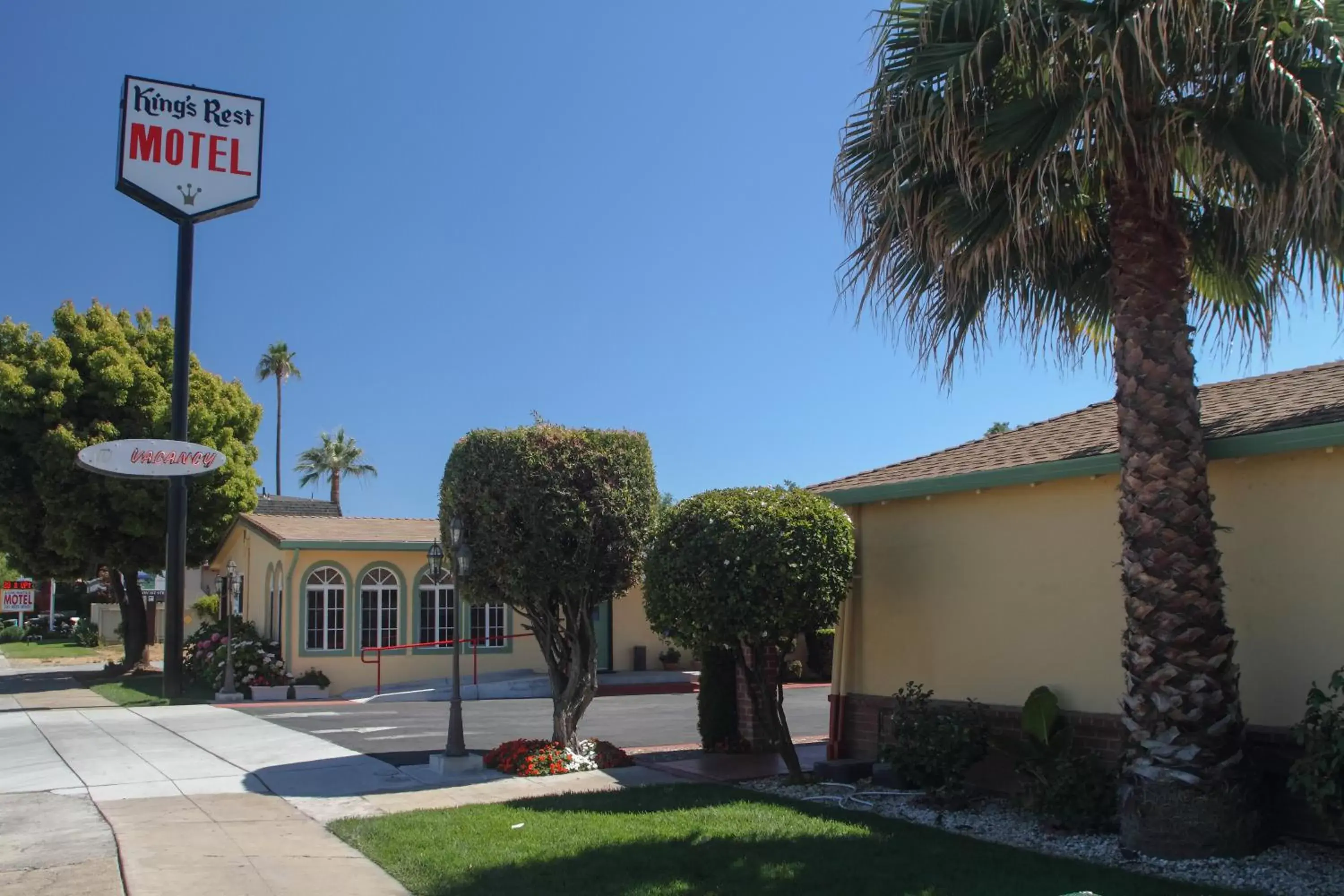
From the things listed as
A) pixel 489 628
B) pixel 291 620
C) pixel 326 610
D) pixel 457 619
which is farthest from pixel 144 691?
pixel 457 619

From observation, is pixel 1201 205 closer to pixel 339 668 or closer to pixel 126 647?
pixel 339 668

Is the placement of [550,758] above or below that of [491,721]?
above

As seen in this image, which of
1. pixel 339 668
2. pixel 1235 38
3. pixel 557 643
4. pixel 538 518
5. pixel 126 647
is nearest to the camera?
pixel 1235 38

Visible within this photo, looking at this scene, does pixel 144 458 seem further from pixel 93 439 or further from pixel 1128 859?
pixel 1128 859

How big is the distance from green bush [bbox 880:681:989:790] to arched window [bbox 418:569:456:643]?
54.5ft

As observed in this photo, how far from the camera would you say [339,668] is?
2447 cm

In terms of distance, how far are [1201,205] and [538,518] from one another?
7151 mm

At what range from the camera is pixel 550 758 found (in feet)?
40.3

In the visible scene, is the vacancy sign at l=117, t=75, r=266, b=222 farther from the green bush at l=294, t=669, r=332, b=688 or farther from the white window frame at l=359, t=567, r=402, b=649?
the green bush at l=294, t=669, r=332, b=688

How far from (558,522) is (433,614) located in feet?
47.5

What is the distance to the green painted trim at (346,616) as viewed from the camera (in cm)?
2417

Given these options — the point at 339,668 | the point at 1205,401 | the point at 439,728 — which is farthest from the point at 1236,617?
the point at 339,668

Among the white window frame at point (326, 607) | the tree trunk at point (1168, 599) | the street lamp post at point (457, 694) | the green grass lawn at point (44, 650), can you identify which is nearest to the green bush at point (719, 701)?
the street lamp post at point (457, 694)

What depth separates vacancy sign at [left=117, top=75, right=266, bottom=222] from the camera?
2233 centimetres
